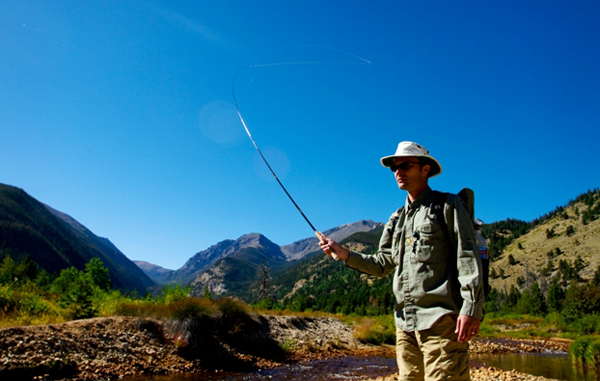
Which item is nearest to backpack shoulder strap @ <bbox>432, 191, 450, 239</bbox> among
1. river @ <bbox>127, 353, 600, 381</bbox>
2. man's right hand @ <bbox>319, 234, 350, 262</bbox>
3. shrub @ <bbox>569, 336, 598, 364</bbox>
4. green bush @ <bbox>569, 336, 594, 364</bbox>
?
man's right hand @ <bbox>319, 234, 350, 262</bbox>

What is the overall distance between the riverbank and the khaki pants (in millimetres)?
9426

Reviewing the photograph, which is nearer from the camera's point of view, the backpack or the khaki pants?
the khaki pants

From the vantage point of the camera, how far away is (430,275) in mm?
2670

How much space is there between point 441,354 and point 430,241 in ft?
2.49

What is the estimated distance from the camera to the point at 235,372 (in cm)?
1204

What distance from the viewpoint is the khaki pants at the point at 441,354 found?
2.45 m

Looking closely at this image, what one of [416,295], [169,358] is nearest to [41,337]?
[169,358]

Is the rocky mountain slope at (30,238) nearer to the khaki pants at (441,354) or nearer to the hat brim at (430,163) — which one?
the hat brim at (430,163)

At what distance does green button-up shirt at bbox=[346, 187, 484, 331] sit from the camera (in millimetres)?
2455

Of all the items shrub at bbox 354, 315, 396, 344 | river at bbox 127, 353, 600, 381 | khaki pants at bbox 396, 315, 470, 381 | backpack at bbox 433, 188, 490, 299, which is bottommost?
river at bbox 127, 353, 600, 381

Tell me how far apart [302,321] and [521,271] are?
11645 centimetres

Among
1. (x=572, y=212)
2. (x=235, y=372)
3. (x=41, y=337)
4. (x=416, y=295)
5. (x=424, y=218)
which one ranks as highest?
(x=572, y=212)

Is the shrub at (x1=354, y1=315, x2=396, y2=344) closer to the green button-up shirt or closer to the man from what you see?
the man

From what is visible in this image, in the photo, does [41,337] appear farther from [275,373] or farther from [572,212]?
[572,212]
